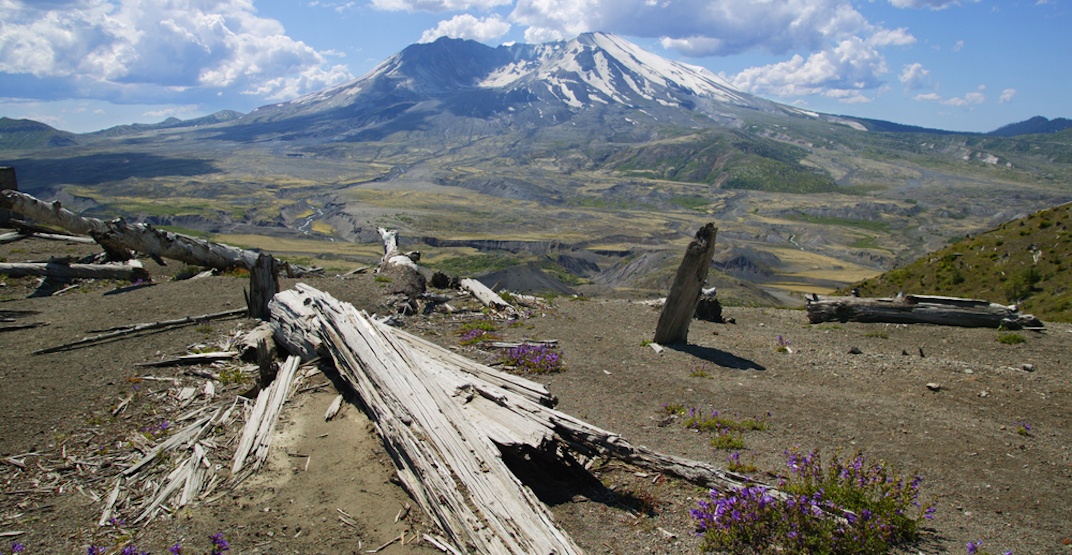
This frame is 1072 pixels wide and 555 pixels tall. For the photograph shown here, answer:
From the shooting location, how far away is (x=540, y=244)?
85000 mm

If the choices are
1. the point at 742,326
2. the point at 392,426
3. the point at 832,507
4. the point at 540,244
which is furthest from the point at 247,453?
the point at 540,244

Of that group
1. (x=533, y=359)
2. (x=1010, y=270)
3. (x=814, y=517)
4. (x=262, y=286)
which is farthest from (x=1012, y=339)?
(x=262, y=286)

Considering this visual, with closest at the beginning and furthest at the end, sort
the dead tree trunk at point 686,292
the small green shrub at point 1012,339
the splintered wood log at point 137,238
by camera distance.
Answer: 1. the small green shrub at point 1012,339
2. the dead tree trunk at point 686,292
3. the splintered wood log at point 137,238

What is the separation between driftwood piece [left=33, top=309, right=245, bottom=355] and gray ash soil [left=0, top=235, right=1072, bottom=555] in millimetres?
253

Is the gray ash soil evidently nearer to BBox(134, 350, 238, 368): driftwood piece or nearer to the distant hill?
BBox(134, 350, 238, 368): driftwood piece

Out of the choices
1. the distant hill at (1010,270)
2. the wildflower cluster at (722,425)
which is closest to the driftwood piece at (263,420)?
the wildflower cluster at (722,425)

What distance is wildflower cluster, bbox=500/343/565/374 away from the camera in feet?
33.6

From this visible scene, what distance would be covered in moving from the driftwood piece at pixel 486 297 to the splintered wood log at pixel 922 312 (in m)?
7.37

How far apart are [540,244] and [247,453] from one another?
78952mm

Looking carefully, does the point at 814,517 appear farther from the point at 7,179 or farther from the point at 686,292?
the point at 7,179

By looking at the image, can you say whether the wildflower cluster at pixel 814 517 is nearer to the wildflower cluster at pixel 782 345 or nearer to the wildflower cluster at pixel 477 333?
the wildflower cluster at pixel 782 345

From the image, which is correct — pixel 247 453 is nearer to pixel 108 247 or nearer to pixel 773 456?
pixel 773 456

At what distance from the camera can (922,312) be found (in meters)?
13.3

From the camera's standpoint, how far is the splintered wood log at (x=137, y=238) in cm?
1545
